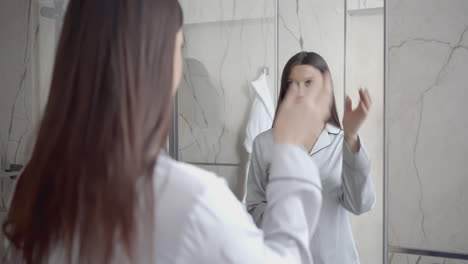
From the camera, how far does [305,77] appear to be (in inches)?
36.5

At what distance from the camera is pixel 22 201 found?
0.52m

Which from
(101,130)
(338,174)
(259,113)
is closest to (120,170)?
(101,130)

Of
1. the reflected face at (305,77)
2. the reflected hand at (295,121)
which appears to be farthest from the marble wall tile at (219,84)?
the reflected hand at (295,121)

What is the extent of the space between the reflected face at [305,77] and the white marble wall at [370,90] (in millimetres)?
65

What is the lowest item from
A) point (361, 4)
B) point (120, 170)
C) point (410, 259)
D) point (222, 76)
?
point (410, 259)

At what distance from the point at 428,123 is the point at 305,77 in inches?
11.4

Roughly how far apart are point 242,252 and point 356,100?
0.56 meters

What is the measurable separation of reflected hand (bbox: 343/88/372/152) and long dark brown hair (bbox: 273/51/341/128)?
0.9 inches

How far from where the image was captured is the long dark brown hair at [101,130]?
450 mm

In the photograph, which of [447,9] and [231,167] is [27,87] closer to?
[231,167]

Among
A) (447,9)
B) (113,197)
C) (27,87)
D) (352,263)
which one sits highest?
(447,9)

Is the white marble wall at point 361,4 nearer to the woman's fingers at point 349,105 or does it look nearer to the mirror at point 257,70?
the mirror at point 257,70

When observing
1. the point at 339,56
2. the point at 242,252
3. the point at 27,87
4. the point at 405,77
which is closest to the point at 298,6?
the point at 339,56

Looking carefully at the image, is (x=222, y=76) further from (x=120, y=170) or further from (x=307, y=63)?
(x=120, y=170)
